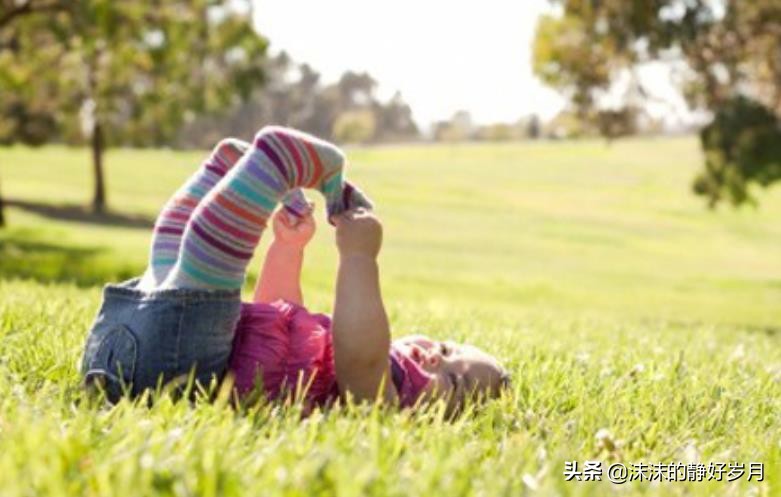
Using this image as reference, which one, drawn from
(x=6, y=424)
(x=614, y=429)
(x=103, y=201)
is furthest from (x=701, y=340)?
(x=103, y=201)

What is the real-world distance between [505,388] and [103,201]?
42.1 m

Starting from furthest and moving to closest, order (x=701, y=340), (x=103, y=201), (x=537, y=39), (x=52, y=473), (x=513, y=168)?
(x=513, y=168)
(x=103, y=201)
(x=537, y=39)
(x=701, y=340)
(x=52, y=473)

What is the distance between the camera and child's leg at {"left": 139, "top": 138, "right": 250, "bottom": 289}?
12.5ft

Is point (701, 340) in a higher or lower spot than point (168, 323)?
lower

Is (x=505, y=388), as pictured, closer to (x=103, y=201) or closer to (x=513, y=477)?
(x=513, y=477)

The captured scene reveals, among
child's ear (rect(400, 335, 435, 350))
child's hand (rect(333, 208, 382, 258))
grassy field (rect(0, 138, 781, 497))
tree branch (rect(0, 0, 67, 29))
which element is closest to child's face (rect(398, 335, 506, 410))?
child's ear (rect(400, 335, 435, 350))

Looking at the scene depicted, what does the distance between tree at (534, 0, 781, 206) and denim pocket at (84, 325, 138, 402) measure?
18.9 metres

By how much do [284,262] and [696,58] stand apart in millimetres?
19114

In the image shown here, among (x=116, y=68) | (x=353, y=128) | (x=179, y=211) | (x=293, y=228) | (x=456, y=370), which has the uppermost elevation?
(x=116, y=68)

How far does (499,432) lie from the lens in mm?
3363

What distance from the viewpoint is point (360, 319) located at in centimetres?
341

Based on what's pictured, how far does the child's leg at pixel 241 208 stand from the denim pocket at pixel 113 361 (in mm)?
227

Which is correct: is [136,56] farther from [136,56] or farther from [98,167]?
[98,167]

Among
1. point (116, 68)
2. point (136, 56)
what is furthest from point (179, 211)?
point (116, 68)
